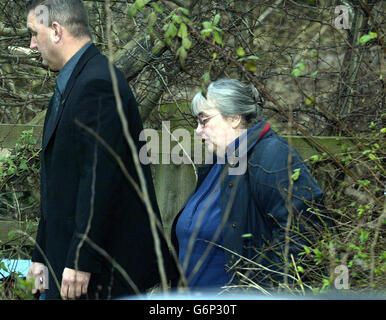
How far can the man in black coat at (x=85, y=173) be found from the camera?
2.73 metres

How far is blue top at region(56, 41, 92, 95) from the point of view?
9.56 feet

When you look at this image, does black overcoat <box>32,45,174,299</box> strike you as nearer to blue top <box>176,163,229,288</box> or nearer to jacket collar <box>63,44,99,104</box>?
jacket collar <box>63,44,99,104</box>

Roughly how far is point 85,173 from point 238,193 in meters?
0.84

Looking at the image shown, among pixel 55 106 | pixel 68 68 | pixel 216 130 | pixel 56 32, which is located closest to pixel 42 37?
pixel 56 32

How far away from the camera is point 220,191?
3266mm

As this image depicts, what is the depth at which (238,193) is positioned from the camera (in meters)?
3.21

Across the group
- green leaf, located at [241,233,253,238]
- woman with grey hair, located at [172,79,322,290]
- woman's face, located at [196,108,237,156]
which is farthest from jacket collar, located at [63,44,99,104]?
green leaf, located at [241,233,253,238]

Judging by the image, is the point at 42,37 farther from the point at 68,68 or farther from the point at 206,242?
the point at 206,242

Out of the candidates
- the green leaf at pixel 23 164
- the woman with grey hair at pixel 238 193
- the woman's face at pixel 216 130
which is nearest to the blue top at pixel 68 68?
the woman with grey hair at pixel 238 193

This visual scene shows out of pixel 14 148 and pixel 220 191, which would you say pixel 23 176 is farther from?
pixel 220 191

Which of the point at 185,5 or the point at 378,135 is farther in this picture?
the point at 185,5

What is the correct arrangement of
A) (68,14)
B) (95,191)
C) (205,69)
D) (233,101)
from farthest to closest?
(205,69)
(233,101)
(68,14)
(95,191)
